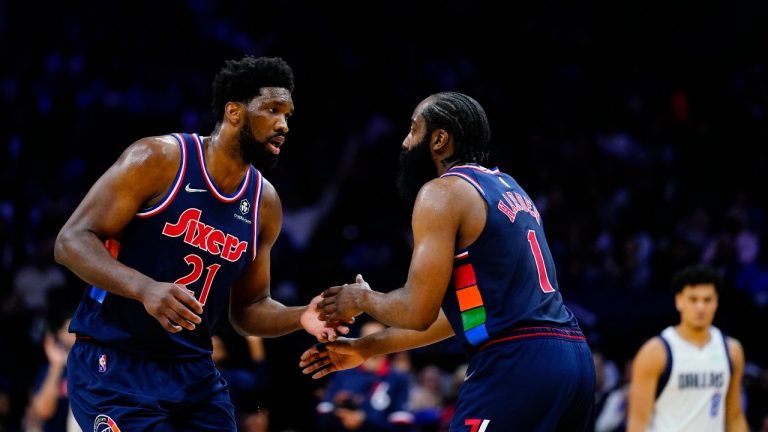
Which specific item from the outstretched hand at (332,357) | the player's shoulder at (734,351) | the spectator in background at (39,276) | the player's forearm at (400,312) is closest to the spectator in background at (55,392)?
the outstretched hand at (332,357)

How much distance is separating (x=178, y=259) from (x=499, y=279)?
1.50 metres

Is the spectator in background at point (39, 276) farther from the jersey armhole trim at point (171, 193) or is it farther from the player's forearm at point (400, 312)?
the player's forearm at point (400, 312)

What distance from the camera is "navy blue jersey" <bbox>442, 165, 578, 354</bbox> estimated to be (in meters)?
4.52

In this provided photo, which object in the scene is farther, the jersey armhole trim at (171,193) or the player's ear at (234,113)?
the player's ear at (234,113)

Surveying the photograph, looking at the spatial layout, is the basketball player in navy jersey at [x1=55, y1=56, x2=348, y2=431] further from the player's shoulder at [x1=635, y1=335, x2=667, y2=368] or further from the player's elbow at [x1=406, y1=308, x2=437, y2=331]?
the player's shoulder at [x1=635, y1=335, x2=667, y2=368]

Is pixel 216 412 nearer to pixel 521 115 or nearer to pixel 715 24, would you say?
pixel 521 115

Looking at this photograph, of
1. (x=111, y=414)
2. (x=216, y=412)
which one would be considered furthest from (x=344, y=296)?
(x=111, y=414)

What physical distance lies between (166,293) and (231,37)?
1159 cm

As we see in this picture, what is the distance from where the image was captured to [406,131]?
14352 millimetres

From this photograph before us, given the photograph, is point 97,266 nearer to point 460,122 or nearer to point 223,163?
point 223,163

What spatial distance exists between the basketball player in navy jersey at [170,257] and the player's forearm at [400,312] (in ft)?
1.93

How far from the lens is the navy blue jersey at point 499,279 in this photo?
14.8 feet

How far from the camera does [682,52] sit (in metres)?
15.9

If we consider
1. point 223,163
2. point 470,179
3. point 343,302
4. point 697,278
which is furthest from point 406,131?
point 470,179
